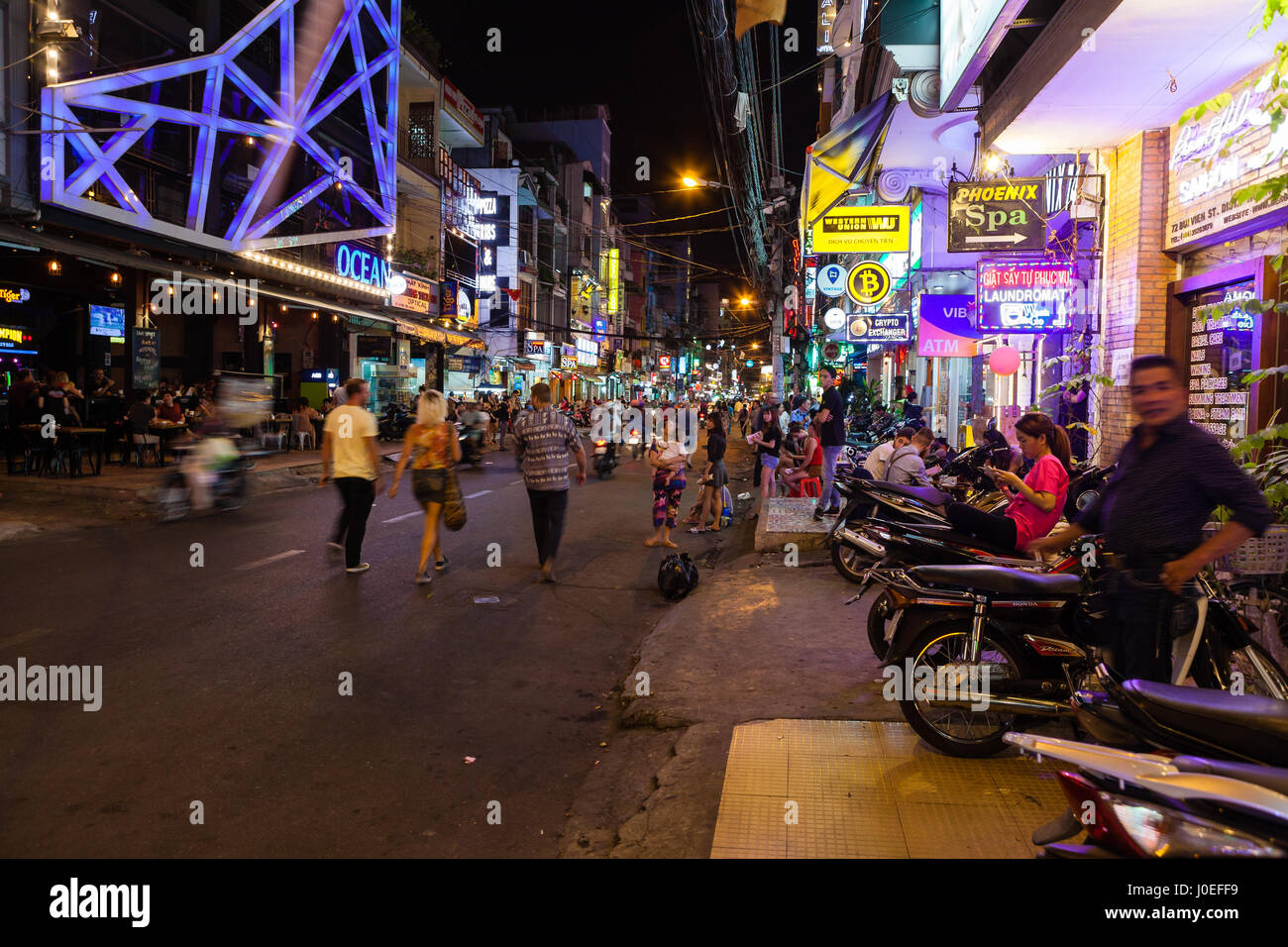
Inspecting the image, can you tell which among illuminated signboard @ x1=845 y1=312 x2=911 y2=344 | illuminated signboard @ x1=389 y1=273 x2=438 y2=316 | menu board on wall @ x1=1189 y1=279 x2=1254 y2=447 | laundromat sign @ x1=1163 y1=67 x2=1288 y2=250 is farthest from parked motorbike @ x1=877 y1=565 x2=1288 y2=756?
illuminated signboard @ x1=389 y1=273 x2=438 y2=316

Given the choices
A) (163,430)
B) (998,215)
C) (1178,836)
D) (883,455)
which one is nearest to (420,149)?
(163,430)

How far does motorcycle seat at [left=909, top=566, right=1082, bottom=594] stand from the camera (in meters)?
4.51

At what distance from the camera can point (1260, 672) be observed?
4344 mm

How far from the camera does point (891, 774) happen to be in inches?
166

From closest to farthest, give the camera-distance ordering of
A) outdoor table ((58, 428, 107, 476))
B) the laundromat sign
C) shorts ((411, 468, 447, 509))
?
1. the laundromat sign
2. shorts ((411, 468, 447, 509))
3. outdoor table ((58, 428, 107, 476))

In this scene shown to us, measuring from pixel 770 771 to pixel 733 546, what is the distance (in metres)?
7.92

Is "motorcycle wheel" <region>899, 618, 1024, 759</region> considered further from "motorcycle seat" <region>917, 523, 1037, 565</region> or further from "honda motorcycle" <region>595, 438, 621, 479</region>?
"honda motorcycle" <region>595, 438, 621, 479</region>

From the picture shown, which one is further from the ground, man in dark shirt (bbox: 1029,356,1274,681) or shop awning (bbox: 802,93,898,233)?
shop awning (bbox: 802,93,898,233)

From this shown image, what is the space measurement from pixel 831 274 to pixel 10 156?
1745cm

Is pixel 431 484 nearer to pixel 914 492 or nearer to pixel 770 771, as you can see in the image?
pixel 914 492

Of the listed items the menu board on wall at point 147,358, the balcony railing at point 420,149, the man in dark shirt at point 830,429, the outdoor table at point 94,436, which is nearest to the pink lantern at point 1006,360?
the man in dark shirt at point 830,429

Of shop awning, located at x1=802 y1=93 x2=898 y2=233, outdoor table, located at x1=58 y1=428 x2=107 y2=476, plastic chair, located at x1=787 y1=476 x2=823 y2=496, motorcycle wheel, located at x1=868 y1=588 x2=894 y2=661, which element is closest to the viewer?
motorcycle wheel, located at x1=868 y1=588 x2=894 y2=661

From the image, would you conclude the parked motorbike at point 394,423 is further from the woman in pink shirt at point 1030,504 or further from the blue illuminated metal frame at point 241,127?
the woman in pink shirt at point 1030,504

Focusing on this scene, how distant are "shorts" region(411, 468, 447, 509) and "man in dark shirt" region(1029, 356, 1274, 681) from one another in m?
6.33
